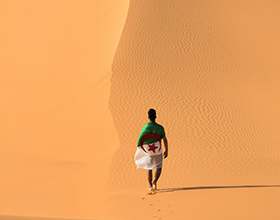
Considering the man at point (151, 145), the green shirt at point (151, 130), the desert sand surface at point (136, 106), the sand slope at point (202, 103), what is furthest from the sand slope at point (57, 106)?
the green shirt at point (151, 130)

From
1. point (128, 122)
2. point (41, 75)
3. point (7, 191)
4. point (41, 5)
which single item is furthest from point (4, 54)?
point (7, 191)

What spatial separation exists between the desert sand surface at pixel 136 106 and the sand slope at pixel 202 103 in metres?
0.05

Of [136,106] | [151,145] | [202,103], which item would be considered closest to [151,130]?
[151,145]

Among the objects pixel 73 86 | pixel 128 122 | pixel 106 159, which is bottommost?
pixel 106 159

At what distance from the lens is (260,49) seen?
2234cm

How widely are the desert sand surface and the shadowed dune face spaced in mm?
63

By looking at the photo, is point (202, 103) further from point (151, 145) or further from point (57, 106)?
point (151, 145)

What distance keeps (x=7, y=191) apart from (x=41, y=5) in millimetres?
19126

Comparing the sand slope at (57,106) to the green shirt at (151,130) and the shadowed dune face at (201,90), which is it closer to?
the shadowed dune face at (201,90)

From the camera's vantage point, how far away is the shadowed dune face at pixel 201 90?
12367 millimetres

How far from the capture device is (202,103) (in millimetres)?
16828

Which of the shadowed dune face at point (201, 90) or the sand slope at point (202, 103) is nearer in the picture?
the sand slope at point (202, 103)

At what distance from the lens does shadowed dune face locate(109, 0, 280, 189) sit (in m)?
12.4

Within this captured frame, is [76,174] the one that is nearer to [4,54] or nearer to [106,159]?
[106,159]
